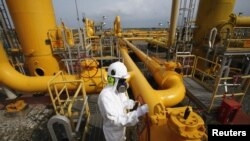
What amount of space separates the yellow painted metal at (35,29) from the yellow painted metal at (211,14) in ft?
22.3

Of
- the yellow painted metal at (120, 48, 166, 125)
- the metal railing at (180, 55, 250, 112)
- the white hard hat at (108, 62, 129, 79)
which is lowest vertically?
the metal railing at (180, 55, 250, 112)

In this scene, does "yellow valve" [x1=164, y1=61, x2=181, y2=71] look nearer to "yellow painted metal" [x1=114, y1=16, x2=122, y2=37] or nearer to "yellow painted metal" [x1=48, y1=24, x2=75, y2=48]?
"yellow painted metal" [x1=48, y1=24, x2=75, y2=48]

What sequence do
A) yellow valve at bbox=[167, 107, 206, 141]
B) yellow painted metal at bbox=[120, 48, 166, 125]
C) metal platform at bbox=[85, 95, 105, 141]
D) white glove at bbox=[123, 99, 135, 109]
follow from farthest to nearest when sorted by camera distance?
metal platform at bbox=[85, 95, 105, 141] → white glove at bbox=[123, 99, 135, 109] → yellow painted metal at bbox=[120, 48, 166, 125] → yellow valve at bbox=[167, 107, 206, 141]

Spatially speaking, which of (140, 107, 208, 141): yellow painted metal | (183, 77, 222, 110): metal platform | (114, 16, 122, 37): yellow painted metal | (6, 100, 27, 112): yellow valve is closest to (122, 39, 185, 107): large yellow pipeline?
(183, 77, 222, 110): metal platform

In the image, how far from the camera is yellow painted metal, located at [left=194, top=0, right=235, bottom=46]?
6.22 metres

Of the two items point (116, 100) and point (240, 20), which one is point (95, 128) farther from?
point (240, 20)

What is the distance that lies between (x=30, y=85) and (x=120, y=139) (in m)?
4.08

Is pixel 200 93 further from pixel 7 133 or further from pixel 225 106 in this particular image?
pixel 7 133

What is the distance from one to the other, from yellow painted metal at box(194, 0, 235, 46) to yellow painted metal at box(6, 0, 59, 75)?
679 cm

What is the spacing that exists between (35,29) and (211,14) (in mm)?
7506

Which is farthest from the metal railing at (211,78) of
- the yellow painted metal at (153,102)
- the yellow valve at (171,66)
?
the yellow painted metal at (153,102)

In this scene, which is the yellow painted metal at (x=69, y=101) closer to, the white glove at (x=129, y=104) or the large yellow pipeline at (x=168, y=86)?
the white glove at (x=129, y=104)

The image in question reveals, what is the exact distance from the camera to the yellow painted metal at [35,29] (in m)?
4.61

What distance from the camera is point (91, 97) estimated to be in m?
5.19
